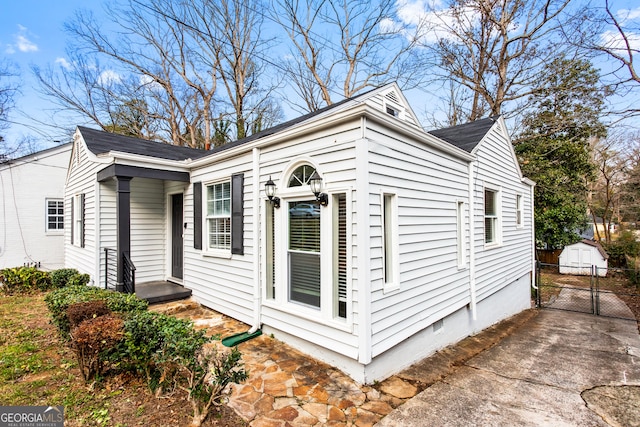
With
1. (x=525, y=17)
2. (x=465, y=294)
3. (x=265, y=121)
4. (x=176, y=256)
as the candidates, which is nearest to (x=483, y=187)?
(x=465, y=294)

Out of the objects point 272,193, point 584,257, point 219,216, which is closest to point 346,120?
point 272,193

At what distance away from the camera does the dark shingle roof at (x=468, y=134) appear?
6.15m

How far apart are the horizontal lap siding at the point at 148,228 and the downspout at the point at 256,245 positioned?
3732 millimetres

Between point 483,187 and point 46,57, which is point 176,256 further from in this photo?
point 46,57

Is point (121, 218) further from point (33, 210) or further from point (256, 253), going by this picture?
point (33, 210)

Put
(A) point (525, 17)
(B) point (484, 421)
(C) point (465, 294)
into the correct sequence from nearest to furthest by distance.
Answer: (B) point (484, 421), (C) point (465, 294), (A) point (525, 17)

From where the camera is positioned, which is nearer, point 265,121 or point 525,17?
point 525,17

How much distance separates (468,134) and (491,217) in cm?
191

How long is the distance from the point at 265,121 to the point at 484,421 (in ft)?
60.3

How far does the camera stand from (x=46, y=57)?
14055mm

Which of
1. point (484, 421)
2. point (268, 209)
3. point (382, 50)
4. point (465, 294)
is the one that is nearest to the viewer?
point (484, 421)

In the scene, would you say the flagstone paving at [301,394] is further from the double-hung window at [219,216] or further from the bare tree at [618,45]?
the bare tree at [618,45]

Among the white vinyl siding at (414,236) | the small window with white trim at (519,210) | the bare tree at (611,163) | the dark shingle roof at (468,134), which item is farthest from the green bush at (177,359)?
the bare tree at (611,163)

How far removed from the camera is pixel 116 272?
591 centimetres
